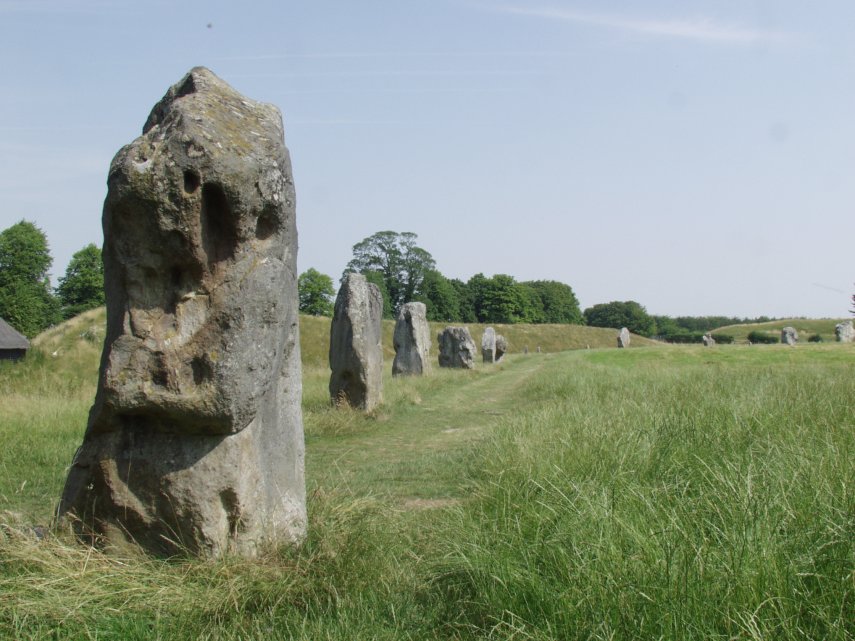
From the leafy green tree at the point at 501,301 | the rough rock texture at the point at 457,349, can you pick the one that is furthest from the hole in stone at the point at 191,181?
the leafy green tree at the point at 501,301

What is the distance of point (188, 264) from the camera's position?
3797mm

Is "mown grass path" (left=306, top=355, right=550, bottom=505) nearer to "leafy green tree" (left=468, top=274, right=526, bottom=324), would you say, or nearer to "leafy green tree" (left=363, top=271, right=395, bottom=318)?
"leafy green tree" (left=363, top=271, right=395, bottom=318)

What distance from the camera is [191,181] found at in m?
3.68

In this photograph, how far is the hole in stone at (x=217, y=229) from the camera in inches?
150

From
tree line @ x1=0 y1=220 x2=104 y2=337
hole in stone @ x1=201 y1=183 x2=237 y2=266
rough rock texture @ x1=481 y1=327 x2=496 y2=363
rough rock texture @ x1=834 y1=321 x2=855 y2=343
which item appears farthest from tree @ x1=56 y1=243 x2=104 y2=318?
hole in stone @ x1=201 y1=183 x2=237 y2=266

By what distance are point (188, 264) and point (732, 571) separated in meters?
2.86

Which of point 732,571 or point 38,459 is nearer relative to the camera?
point 732,571

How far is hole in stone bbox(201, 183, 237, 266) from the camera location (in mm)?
3799

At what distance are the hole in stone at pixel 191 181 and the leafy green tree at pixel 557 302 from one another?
103m

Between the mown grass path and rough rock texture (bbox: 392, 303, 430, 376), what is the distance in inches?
168

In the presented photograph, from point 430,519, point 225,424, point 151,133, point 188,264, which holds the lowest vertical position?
point 430,519

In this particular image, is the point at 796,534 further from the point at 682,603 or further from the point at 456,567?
the point at 456,567

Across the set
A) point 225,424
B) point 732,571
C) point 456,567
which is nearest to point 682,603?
point 732,571

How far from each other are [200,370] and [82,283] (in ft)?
202
